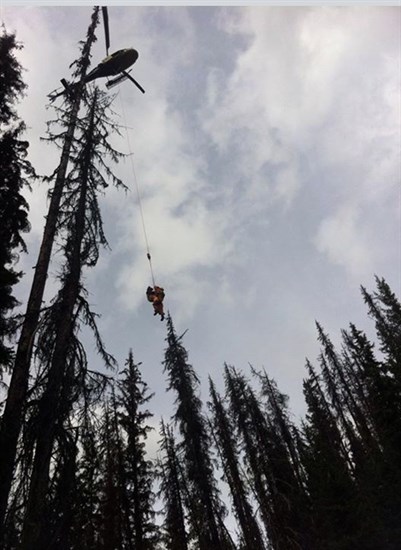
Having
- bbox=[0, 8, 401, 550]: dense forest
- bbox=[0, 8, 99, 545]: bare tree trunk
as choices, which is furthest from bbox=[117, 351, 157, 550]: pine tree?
bbox=[0, 8, 99, 545]: bare tree trunk

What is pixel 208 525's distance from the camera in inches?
784

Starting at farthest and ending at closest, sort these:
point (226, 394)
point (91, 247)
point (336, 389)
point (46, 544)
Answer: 1. point (336, 389)
2. point (226, 394)
3. point (91, 247)
4. point (46, 544)

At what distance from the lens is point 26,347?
8336 millimetres

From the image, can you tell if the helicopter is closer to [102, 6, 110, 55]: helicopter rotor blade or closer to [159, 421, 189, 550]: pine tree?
[102, 6, 110, 55]: helicopter rotor blade

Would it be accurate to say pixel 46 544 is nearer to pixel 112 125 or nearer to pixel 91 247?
pixel 91 247

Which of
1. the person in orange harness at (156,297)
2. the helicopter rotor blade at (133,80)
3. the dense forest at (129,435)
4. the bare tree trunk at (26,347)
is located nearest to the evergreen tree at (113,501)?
the dense forest at (129,435)

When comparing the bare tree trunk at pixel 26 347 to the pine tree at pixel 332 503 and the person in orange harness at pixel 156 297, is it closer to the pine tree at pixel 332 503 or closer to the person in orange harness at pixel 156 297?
the person in orange harness at pixel 156 297

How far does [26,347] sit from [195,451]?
56.8 ft

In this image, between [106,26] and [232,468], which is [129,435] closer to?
[232,468]

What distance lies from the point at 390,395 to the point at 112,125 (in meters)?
22.1

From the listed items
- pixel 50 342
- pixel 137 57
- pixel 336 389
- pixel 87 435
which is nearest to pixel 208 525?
pixel 87 435

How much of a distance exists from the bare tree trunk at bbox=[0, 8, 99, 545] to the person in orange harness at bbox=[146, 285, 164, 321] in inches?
171

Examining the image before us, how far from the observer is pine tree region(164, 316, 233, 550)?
20.1 meters

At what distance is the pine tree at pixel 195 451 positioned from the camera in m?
20.1
